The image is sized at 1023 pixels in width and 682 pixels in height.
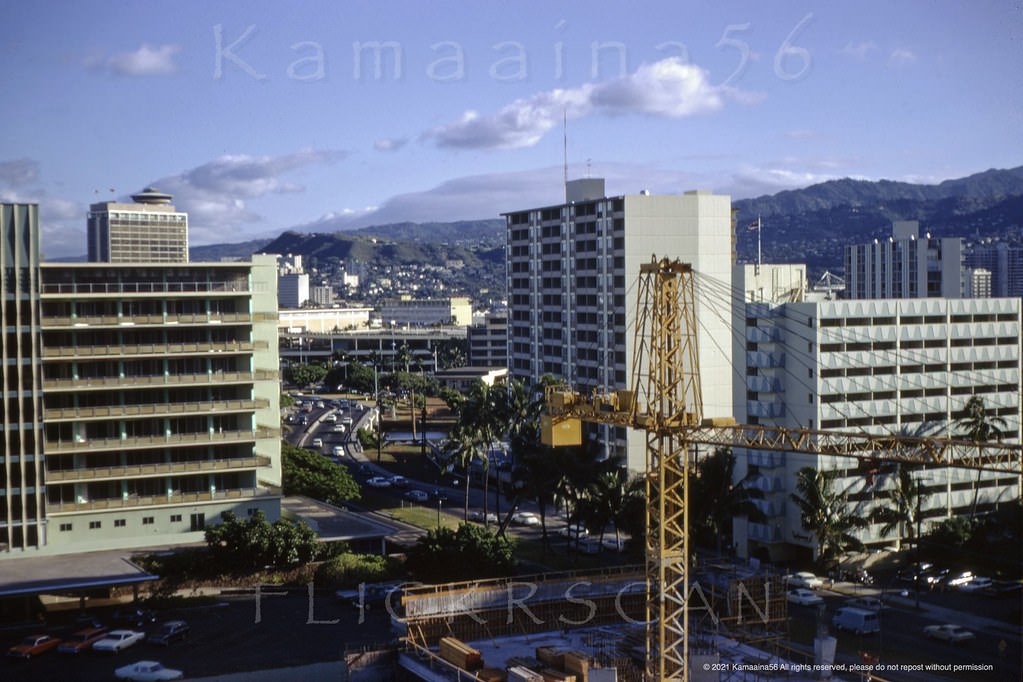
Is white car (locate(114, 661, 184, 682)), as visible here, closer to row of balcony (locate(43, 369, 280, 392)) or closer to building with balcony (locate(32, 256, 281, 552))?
building with balcony (locate(32, 256, 281, 552))

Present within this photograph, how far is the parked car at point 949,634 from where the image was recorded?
165ft

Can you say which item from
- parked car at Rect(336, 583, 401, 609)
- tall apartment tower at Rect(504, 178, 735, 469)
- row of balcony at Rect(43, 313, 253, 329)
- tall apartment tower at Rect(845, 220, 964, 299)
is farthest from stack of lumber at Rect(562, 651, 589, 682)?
tall apartment tower at Rect(845, 220, 964, 299)

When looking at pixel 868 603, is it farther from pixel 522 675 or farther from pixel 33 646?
pixel 33 646

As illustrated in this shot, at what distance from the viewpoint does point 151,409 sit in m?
59.9

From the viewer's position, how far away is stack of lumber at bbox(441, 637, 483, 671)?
37.0 m

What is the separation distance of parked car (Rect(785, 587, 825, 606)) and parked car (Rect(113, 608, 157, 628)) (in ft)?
99.4

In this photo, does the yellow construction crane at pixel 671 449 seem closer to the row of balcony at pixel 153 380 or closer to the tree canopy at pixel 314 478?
the row of balcony at pixel 153 380

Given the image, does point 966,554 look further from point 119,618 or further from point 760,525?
point 119,618

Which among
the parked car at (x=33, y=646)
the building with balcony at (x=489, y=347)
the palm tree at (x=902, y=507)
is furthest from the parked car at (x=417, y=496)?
the building with balcony at (x=489, y=347)

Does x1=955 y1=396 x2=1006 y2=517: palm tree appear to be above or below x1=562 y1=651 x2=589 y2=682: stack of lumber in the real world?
above

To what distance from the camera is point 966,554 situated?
206 ft

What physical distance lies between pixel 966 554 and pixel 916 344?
13.8 metres

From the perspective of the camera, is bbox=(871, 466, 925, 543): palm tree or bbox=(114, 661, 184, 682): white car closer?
bbox=(114, 661, 184, 682): white car

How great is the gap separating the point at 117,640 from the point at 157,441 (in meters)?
15.1
